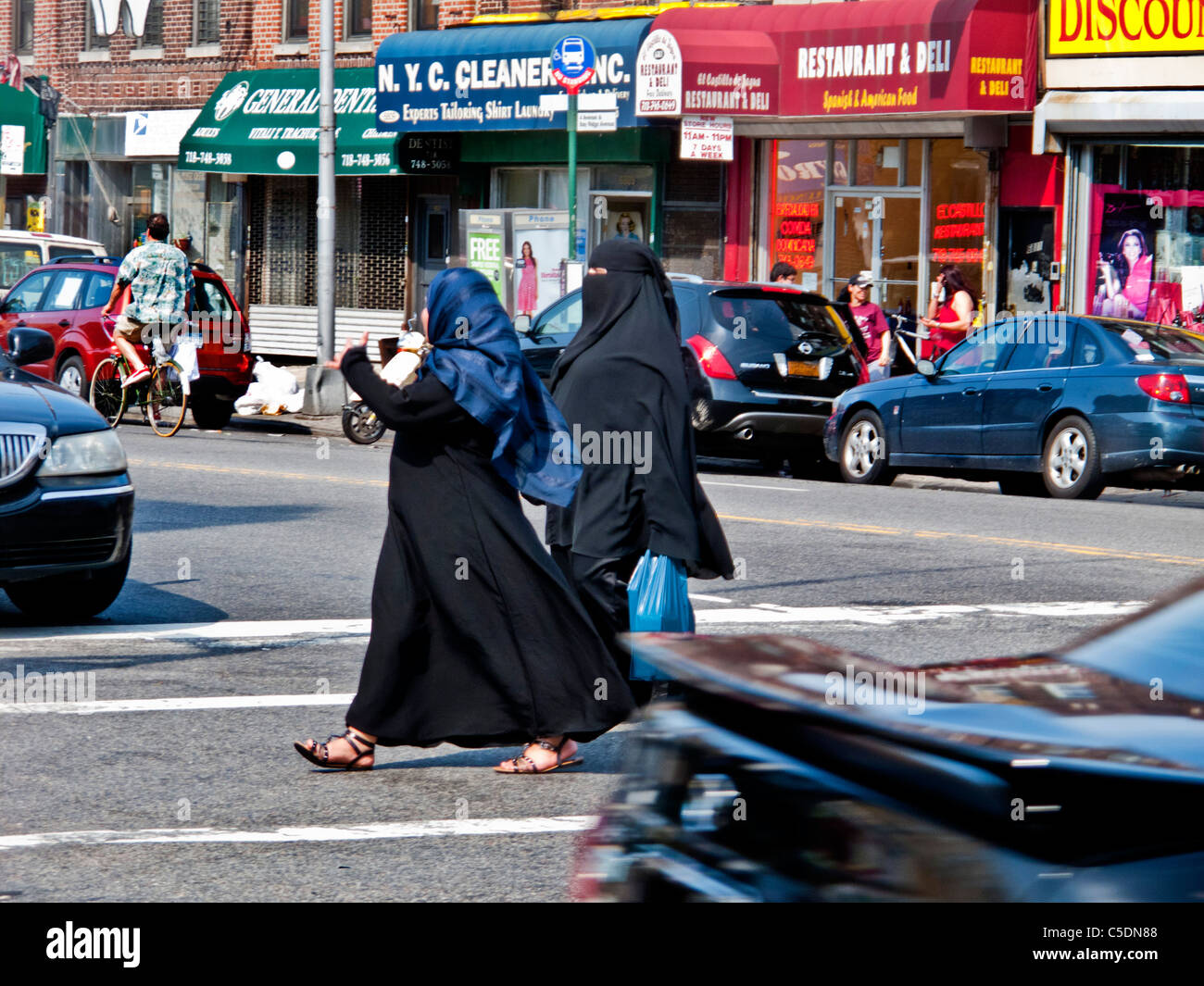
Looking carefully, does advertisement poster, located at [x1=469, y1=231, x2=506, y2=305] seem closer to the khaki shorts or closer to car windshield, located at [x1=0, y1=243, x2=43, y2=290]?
car windshield, located at [x1=0, y1=243, x2=43, y2=290]

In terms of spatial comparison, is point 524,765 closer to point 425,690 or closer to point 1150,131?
point 425,690

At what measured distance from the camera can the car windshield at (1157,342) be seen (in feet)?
53.0

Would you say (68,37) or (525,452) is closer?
(525,452)

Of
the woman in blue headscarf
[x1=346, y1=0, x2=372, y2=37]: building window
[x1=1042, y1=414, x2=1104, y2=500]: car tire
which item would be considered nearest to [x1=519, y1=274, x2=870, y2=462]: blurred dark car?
[x1=1042, y1=414, x2=1104, y2=500]: car tire

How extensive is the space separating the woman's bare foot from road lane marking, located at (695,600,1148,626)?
2.92m

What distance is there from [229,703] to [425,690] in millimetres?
1574

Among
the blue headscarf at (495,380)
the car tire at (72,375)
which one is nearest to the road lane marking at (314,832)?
the blue headscarf at (495,380)

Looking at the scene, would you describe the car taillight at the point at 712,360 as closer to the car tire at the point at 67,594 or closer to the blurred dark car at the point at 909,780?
the car tire at the point at 67,594

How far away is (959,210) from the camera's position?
24391 millimetres

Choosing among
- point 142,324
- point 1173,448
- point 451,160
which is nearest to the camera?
point 1173,448

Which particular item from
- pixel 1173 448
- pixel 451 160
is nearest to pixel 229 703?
pixel 1173 448

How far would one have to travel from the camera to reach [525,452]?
6734 millimetres

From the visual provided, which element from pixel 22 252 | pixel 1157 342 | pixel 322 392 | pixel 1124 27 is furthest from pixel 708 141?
pixel 22 252

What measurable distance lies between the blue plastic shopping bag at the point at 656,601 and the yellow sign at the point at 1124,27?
1629cm
